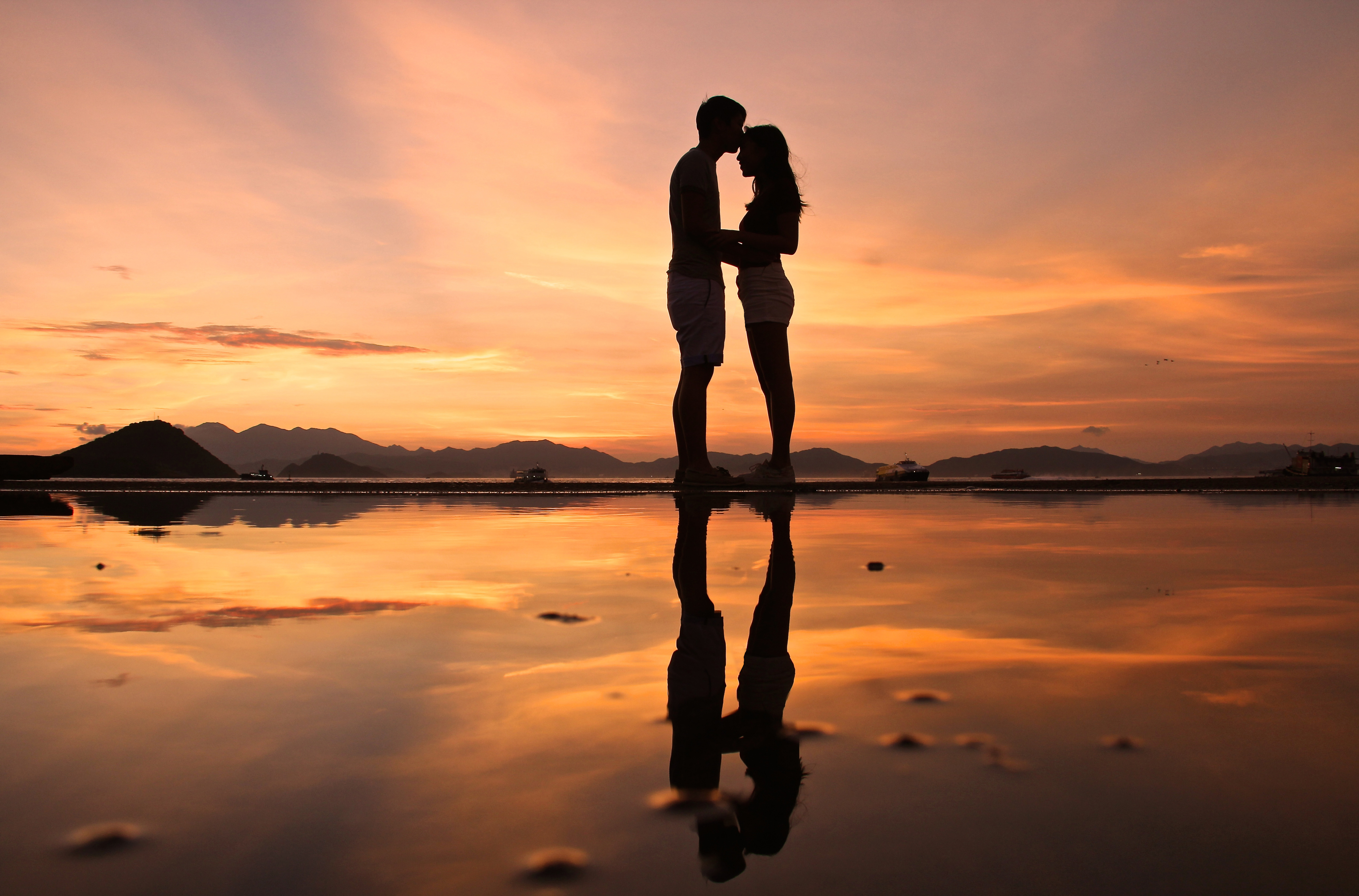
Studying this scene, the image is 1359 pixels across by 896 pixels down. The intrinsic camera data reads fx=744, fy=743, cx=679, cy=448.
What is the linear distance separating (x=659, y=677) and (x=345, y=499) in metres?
7.12

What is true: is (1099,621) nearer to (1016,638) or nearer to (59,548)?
(1016,638)

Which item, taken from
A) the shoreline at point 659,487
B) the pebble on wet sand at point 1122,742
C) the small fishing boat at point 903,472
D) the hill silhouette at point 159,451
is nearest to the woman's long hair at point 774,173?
the shoreline at point 659,487

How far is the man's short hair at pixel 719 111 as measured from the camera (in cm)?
521

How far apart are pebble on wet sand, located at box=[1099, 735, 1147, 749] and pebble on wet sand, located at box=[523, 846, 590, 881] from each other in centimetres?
76

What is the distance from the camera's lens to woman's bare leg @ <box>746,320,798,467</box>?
535cm

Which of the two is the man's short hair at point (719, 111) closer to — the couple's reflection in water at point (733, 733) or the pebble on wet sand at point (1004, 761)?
the couple's reflection in water at point (733, 733)

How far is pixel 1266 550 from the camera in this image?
10.8ft

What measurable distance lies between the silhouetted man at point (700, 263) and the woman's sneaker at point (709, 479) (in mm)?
218

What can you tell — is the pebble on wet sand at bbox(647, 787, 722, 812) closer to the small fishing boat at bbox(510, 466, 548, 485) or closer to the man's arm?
the man's arm

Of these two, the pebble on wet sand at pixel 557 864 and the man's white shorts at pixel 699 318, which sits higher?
the man's white shorts at pixel 699 318

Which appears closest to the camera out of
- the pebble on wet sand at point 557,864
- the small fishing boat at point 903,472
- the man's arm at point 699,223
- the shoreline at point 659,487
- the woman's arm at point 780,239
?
the pebble on wet sand at point 557,864

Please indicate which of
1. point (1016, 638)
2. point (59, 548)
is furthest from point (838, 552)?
point (59, 548)

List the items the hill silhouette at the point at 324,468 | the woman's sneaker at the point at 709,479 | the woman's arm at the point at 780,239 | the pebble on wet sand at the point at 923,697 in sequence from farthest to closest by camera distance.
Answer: the hill silhouette at the point at 324,468
the woman's sneaker at the point at 709,479
the woman's arm at the point at 780,239
the pebble on wet sand at the point at 923,697

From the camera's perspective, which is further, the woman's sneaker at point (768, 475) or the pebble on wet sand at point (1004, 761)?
the woman's sneaker at point (768, 475)
